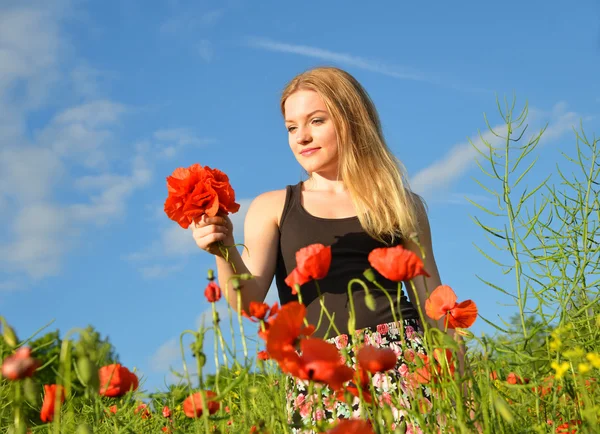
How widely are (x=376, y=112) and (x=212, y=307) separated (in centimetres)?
192

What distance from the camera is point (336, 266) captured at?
2293mm

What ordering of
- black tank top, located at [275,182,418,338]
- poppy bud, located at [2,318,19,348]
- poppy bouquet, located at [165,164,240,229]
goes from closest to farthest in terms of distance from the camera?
poppy bud, located at [2,318,19,348], poppy bouquet, located at [165,164,240,229], black tank top, located at [275,182,418,338]

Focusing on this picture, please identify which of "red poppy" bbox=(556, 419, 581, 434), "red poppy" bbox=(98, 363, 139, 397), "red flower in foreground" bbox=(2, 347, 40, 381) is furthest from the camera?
"red poppy" bbox=(556, 419, 581, 434)

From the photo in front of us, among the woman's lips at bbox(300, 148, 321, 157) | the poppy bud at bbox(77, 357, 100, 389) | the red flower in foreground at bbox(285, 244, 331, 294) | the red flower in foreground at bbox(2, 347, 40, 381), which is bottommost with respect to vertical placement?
the poppy bud at bbox(77, 357, 100, 389)

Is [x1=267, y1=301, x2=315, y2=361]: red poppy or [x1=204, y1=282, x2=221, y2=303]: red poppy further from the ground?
[x1=204, y1=282, x2=221, y2=303]: red poppy

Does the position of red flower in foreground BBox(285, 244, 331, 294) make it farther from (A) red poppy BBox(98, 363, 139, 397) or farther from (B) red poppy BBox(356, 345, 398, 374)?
(A) red poppy BBox(98, 363, 139, 397)

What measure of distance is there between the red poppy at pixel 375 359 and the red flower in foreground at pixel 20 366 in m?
0.47

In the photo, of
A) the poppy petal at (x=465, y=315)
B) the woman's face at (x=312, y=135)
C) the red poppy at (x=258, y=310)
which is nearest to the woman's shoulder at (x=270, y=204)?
the woman's face at (x=312, y=135)

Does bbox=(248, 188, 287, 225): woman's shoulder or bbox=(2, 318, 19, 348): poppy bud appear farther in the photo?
bbox=(248, 188, 287, 225): woman's shoulder

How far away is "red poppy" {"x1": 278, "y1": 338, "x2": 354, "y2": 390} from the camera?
0.95 metres

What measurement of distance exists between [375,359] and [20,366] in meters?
0.50

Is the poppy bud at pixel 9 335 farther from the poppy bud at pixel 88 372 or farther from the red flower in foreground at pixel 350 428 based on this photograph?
the red flower in foreground at pixel 350 428

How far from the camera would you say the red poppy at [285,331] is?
0.99 m

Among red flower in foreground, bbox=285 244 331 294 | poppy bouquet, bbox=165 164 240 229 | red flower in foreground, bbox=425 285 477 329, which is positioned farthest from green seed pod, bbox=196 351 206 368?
poppy bouquet, bbox=165 164 240 229
